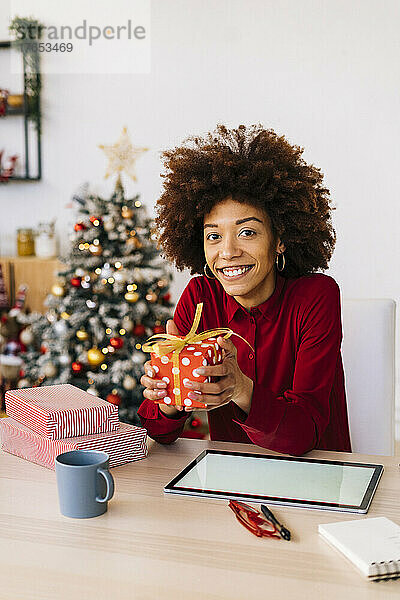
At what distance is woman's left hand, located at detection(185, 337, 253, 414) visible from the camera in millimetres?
1238

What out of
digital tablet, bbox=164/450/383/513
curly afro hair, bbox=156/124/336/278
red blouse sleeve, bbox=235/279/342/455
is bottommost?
digital tablet, bbox=164/450/383/513

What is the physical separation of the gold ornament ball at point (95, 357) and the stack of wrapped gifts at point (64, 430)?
2.02 metres

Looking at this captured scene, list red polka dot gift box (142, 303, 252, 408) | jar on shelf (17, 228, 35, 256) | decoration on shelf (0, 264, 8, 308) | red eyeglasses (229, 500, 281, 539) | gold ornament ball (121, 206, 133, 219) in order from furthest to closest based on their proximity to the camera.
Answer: jar on shelf (17, 228, 35, 256) < decoration on shelf (0, 264, 8, 308) < gold ornament ball (121, 206, 133, 219) < red polka dot gift box (142, 303, 252, 408) < red eyeglasses (229, 500, 281, 539)

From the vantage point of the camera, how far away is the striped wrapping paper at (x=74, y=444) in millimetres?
1267

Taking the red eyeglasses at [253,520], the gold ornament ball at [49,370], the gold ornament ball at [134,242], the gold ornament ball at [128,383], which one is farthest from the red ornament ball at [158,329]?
the red eyeglasses at [253,520]

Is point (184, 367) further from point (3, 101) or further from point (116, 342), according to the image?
point (3, 101)

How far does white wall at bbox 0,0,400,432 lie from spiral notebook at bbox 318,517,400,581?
2880mm

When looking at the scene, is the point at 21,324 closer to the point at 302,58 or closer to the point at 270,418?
the point at 302,58

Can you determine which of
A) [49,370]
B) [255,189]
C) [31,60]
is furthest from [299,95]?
[255,189]

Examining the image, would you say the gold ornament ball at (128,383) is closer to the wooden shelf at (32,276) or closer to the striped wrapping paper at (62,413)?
the wooden shelf at (32,276)

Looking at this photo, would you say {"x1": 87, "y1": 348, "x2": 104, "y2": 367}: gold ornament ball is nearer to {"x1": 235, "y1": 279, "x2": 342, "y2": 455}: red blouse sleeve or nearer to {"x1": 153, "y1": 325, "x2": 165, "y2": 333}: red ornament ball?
{"x1": 153, "y1": 325, "x2": 165, "y2": 333}: red ornament ball

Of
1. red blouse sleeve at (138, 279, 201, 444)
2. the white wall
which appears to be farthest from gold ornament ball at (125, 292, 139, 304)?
red blouse sleeve at (138, 279, 201, 444)

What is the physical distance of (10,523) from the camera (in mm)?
1059

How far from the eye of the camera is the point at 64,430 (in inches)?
50.4
